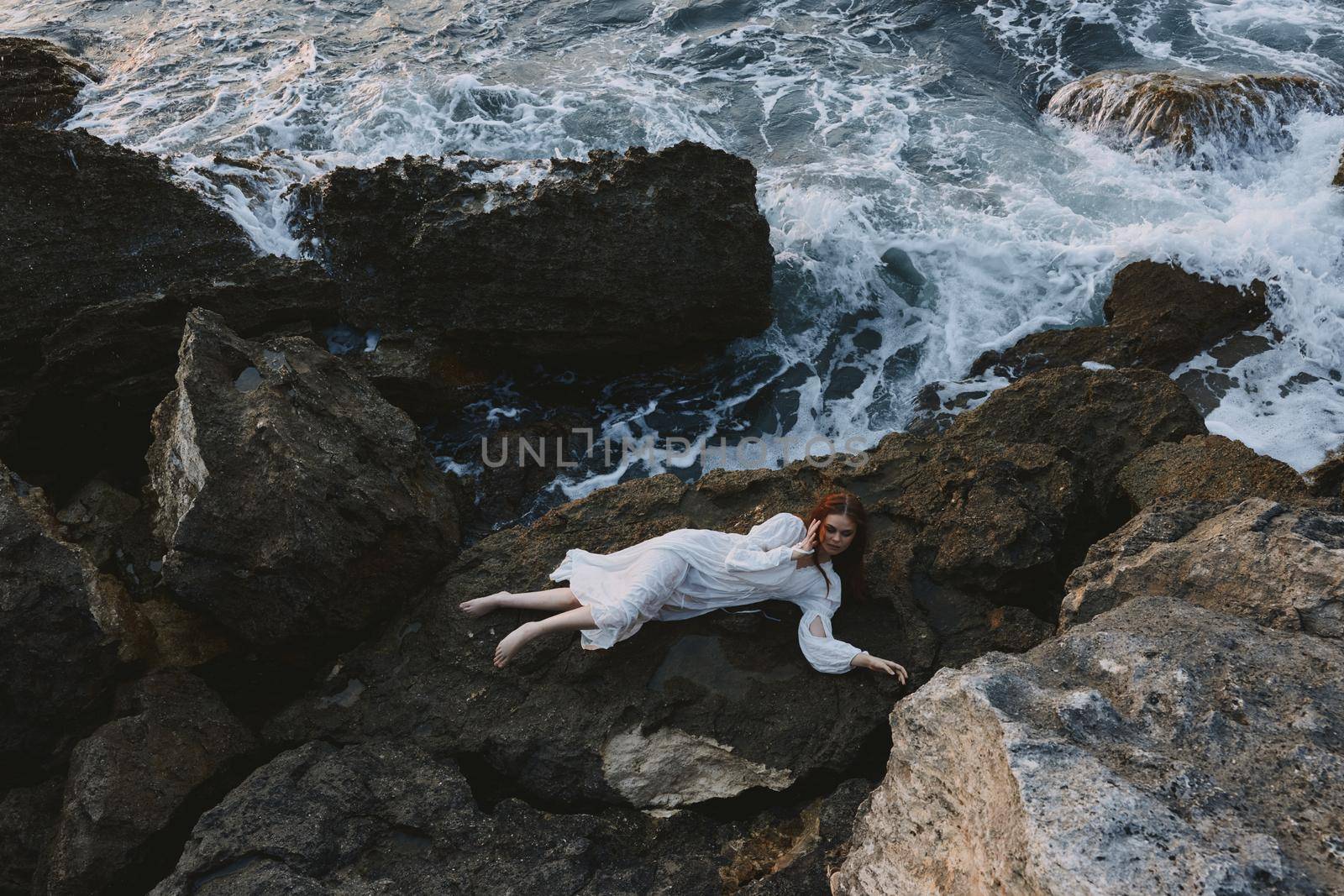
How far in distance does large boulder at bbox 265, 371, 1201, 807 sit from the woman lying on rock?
114 millimetres

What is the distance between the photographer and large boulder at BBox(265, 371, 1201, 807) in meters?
4.40

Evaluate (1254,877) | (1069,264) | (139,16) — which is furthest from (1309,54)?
(139,16)

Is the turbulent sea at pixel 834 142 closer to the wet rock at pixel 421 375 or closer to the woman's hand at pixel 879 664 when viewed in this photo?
the wet rock at pixel 421 375

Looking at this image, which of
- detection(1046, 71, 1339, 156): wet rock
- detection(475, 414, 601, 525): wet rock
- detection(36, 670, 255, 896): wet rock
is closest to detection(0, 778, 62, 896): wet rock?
detection(36, 670, 255, 896): wet rock

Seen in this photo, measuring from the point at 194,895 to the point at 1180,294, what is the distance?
8.45m

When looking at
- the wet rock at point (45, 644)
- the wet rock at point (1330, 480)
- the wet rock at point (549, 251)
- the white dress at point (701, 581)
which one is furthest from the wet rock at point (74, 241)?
the wet rock at point (1330, 480)

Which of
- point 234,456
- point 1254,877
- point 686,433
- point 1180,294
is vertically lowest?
point 686,433

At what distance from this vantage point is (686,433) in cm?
772

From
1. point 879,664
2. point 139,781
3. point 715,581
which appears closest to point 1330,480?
point 879,664

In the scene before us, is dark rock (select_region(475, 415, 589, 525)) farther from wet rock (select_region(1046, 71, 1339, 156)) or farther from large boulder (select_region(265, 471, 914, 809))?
wet rock (select_region(1046, 71, 1339, 156))

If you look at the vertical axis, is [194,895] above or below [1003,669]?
below

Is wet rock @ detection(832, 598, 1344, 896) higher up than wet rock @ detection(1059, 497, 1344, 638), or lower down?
higher up

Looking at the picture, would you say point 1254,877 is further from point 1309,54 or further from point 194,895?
point 1309,54

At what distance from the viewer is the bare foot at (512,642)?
15.2ft
